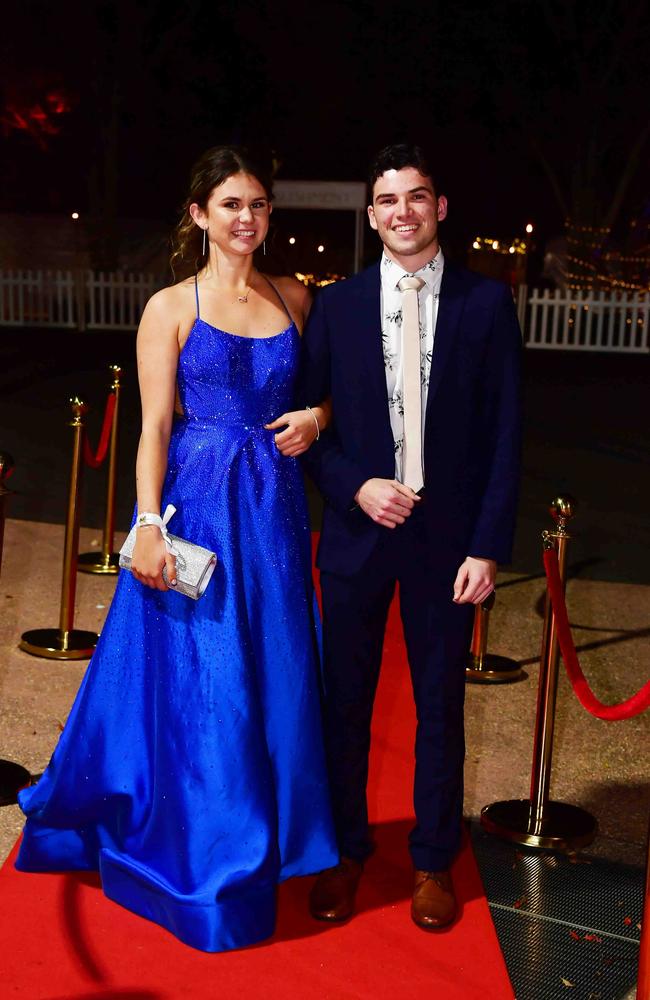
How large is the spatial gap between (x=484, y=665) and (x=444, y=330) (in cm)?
277

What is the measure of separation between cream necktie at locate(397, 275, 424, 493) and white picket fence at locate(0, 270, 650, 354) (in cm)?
1743

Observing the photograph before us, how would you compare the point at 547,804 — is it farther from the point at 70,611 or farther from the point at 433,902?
the point at 70,611

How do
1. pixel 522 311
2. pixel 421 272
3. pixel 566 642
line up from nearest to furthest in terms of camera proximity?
1. pixel 421 272
2. pixel 566 642
3. pixel 522 311

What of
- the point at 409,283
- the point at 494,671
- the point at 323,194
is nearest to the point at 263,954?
the point at 409,283

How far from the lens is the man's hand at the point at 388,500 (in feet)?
10.1

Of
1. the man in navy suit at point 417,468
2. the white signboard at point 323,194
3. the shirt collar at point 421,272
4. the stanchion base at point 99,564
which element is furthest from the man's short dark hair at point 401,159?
the white signboard at point 323,194

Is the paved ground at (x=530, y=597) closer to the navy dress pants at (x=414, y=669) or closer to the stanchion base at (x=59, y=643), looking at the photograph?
the stanchion base at (x=59, y=643)

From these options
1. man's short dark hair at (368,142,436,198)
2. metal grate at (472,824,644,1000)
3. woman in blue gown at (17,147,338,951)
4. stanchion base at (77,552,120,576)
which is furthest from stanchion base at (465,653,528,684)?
man's short dark hair at (368,142,436,198)

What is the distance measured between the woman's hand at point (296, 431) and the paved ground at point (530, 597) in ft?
5.20

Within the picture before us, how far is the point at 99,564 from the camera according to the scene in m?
6.99

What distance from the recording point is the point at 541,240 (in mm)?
37375

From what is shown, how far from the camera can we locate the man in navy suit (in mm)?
3096

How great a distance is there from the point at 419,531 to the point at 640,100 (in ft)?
76.4

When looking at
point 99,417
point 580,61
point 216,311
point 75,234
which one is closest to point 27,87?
point 75,234
